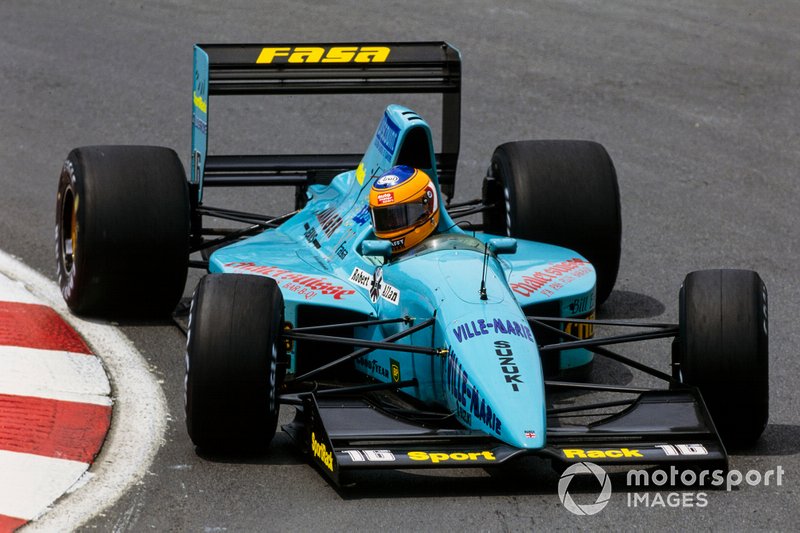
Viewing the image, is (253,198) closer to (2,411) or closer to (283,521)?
(2,411)

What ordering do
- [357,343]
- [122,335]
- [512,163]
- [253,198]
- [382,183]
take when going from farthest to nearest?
[253,198], [512,163], [122,335], [382,183], [357,343]

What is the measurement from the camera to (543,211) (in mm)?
9102

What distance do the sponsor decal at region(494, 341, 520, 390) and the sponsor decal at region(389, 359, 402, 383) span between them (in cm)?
82

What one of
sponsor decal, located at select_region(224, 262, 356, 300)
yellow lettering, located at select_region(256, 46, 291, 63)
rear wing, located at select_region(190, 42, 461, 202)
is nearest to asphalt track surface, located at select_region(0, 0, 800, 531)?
sponsor decal, located at select_region(224, 262, 356, 300)

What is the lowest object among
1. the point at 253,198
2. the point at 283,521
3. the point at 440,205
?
the point at 253,198

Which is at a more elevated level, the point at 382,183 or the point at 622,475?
the point at 382,183

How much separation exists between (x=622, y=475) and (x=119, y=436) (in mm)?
2343

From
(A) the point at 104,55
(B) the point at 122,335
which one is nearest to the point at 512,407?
(B) the point at 122,335

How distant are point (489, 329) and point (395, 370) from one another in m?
0.78

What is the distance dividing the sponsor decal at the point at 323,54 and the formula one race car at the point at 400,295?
0.01 m

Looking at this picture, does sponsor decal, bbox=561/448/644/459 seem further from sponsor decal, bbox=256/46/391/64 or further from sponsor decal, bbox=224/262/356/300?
sponsor decal, bbox=256/46/391/64

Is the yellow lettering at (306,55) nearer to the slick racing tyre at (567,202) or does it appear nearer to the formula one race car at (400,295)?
the formula one race car at (400,295)

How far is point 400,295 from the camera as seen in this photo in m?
7.45

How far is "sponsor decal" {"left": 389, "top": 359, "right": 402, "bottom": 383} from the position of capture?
734cm
